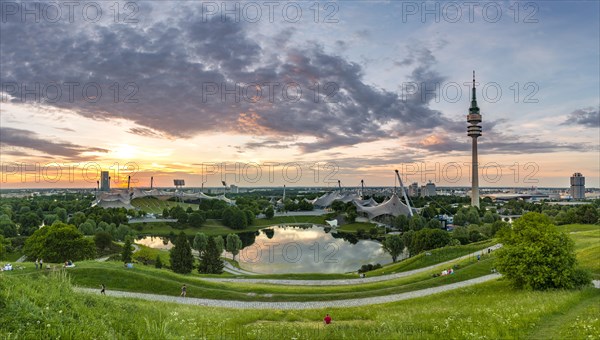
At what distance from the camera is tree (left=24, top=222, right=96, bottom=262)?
43.9m

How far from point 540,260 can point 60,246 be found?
48.7 m

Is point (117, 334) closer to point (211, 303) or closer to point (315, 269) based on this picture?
point (211, 303)

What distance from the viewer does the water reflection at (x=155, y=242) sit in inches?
3007

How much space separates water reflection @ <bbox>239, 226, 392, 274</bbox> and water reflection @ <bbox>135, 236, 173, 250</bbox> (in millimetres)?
17328

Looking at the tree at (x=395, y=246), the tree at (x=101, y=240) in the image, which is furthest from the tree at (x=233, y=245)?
the tree at (x=395, y=246)

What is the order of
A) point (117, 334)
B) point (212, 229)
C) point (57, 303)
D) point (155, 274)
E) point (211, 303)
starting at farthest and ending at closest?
point (212, 229) → point (155, 274) → point (211, 303) → point (57, 303) → point (117, 334)

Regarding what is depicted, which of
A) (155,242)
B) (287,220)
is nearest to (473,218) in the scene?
(287,220)

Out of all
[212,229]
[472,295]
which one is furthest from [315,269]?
[212,229]

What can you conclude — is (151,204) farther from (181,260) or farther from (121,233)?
(181,260)

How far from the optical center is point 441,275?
3281cm

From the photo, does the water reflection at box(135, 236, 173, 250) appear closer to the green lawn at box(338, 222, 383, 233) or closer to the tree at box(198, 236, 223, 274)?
the tree at box(198, 236, 223, 274)

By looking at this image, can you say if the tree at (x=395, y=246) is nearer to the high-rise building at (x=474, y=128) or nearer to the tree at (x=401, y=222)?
the tree at (x=401, y=222)

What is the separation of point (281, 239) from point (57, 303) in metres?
78.2

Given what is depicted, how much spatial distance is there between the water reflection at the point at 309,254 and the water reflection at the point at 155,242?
1733cm
